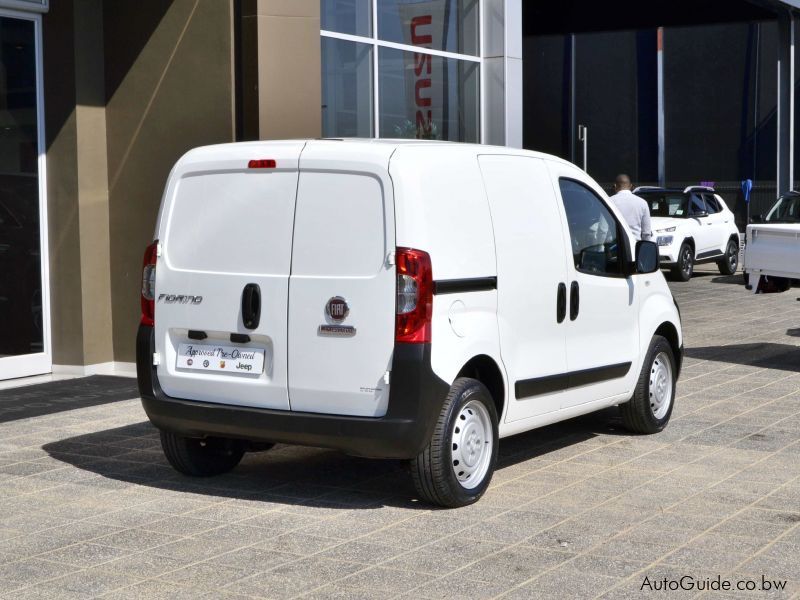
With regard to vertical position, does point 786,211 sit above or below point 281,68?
below

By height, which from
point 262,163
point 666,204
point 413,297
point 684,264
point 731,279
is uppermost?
point 262,163

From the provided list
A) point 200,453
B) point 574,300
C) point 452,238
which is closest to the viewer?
point 452,238

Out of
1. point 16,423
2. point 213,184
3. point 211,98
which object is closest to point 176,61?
point 211,98

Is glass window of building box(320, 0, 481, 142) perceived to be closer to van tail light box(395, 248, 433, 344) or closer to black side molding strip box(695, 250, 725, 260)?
van tail light box(395, 248, 433, 344)

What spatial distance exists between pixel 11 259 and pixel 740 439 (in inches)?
251

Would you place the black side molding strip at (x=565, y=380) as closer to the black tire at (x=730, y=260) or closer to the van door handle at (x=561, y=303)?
the van door handle at (x=561, y=303)

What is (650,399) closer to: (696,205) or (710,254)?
(710,254)

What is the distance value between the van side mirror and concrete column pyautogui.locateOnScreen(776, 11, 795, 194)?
22614 mm

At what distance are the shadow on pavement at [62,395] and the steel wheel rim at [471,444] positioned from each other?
4.11 m

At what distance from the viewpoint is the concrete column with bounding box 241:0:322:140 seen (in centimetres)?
1049

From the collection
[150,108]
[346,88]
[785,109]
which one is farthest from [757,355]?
[785,109]

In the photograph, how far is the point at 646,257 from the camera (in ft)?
27.1

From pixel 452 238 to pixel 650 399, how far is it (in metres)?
2.69

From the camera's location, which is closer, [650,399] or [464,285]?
[464,285]
